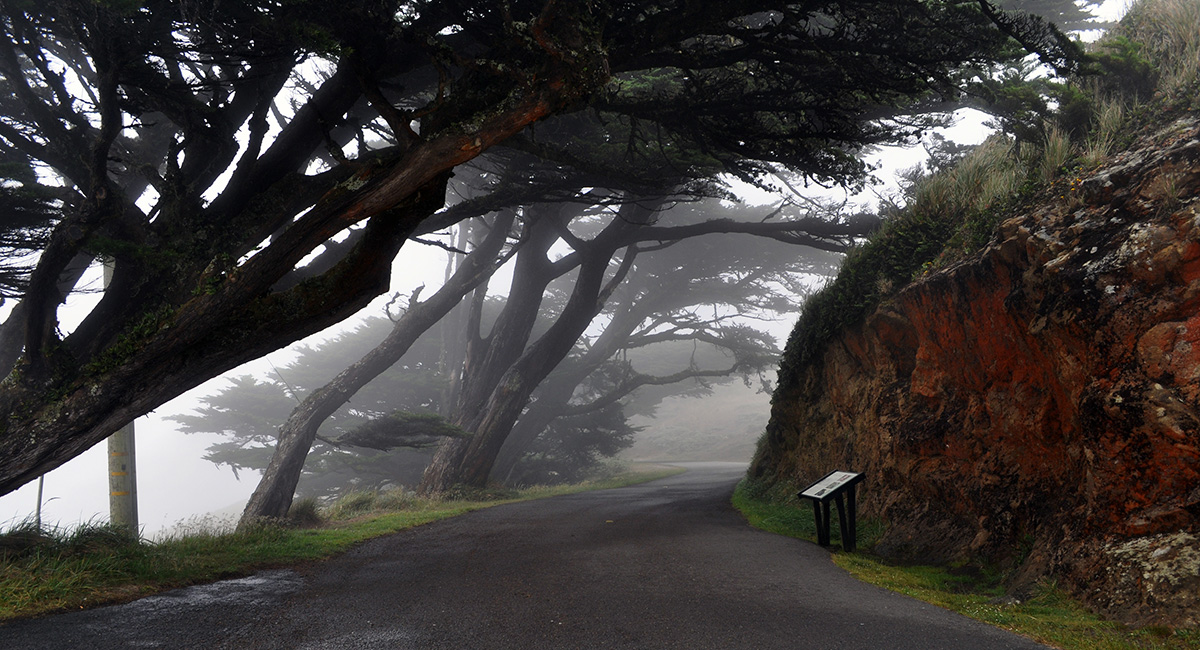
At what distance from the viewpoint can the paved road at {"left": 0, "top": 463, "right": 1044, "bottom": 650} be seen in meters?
4.18

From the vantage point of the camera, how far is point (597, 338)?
29906 millimetres

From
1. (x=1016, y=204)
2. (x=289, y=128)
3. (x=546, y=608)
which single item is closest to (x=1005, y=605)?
(x=546, y=608)

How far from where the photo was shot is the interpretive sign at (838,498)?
698 cm

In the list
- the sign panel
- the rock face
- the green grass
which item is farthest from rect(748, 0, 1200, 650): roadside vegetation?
the sign panel

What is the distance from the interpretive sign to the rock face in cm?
52

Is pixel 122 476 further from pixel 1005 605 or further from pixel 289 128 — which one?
pixel 1005 605

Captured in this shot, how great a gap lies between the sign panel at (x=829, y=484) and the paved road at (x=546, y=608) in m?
0.65

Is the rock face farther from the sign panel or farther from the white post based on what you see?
the white post

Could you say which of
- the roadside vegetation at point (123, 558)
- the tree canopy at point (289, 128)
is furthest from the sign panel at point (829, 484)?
the roadside vegetation at point (123, 558)

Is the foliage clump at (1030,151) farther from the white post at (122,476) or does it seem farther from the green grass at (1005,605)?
the white post at (122,476)

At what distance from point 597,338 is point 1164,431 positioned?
84.3 ft

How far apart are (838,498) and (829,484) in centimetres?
18

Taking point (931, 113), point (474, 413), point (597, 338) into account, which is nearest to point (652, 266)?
point (597, 338)

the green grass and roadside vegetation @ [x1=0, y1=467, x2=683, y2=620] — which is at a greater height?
roadside vegetation @ [x1=0, y1=467, x2=683, y2=620]
